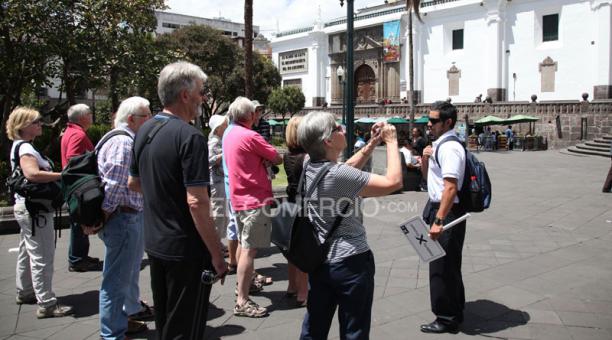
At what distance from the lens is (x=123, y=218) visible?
11.4 feet

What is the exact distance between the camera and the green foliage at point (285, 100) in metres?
43.2

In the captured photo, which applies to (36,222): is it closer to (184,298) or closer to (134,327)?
(134,327)

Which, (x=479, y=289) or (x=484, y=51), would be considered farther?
(x=484, y=51)

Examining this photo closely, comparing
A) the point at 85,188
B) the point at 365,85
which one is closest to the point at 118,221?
the point at 85,188

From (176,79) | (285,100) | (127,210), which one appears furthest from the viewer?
(285,100)

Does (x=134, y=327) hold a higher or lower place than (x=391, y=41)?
lower

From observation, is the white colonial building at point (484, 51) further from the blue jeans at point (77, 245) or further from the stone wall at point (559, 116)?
the blue jeans at point (77, 245)

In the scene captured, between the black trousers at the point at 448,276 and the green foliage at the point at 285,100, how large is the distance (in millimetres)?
39630

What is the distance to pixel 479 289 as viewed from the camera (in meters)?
4.76

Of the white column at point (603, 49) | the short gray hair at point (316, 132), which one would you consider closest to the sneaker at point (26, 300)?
the short gray hair at point (316, 132)

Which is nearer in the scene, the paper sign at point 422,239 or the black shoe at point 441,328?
the paper sign at point 422,239

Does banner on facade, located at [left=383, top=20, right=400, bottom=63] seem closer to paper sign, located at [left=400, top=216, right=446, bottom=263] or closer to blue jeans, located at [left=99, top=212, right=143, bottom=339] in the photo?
paper sign, located at [left=400, top=216, right=446, bottom=263]

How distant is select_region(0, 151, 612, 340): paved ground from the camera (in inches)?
153

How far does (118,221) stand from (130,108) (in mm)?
837
